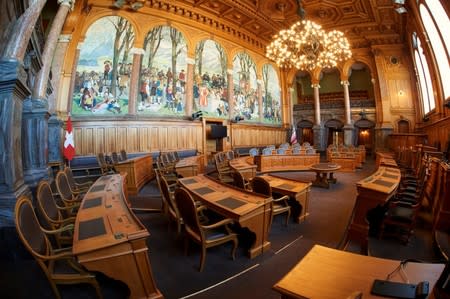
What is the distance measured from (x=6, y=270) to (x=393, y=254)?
471 centimetres

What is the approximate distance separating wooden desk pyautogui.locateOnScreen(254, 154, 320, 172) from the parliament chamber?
7 centimetres

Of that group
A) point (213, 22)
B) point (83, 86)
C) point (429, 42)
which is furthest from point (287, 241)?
point (213, 22)

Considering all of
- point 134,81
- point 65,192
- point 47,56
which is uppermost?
point 134,81

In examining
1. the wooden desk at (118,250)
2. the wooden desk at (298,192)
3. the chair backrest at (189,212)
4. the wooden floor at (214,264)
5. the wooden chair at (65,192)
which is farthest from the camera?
the wooden desk at (298,192)

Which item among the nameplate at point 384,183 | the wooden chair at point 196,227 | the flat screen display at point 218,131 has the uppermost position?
the flat screen display at point 218,131

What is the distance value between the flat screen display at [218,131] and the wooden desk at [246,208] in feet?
31.9

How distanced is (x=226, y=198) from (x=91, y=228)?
68.0 inches

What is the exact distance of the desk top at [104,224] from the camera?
192 centimetres

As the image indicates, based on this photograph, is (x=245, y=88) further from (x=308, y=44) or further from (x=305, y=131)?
(x=305, y=131)

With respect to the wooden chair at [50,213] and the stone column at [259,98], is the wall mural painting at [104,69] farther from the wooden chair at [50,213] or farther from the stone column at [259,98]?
the stone column at [259,98]

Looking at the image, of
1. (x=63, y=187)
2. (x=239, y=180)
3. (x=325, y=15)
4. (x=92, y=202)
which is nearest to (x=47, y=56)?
(x=63, y=187)

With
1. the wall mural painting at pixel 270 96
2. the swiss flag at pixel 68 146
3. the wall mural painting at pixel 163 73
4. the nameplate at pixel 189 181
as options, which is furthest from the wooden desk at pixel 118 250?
the wall mural painting at pixel 270 96

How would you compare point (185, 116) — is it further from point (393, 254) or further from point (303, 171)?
point (393, 254)

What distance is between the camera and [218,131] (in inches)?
526
